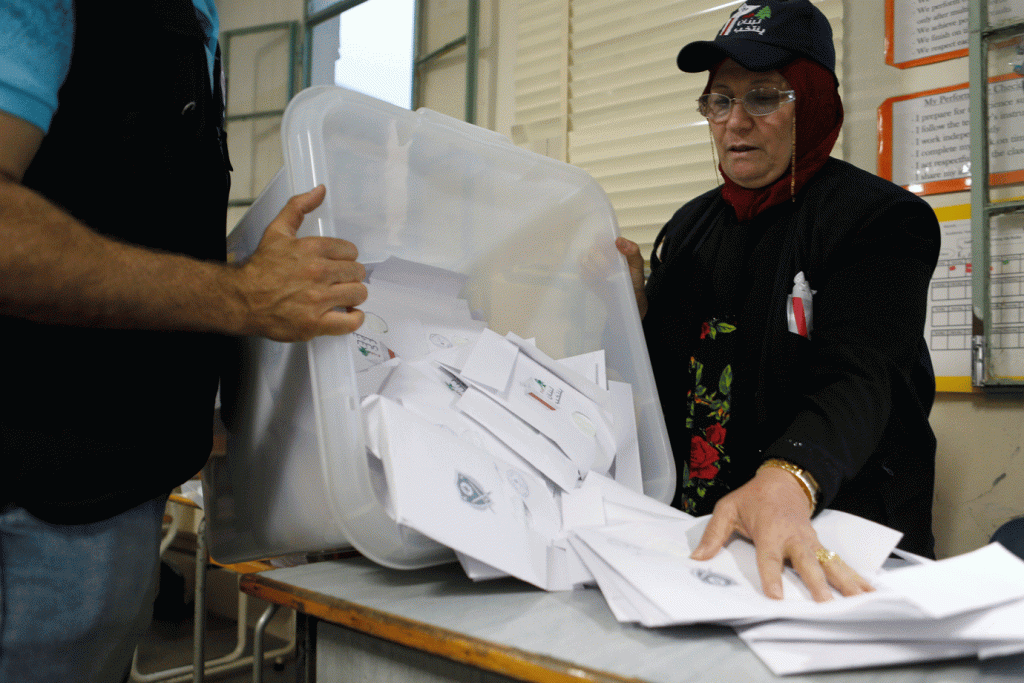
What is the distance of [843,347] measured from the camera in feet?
2.74

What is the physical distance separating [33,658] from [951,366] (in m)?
1.75

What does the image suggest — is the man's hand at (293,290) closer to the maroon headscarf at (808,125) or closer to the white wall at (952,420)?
the maroon headscarf at (808,125)

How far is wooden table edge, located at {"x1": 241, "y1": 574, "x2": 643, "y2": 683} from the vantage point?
1.50 ft

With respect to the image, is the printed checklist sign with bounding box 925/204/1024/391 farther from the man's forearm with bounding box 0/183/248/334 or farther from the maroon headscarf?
the man's forearm with bounding box 0/183/248/334

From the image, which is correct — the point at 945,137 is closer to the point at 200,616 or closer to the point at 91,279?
the point at 91,279

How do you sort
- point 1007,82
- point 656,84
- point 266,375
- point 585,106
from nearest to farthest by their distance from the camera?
point 266,375, point 1007,82, point 656,84, point 585,106

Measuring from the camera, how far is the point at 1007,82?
1471 millimetres

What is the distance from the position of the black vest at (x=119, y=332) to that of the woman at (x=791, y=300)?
0.64 m

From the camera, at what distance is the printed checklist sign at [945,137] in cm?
147

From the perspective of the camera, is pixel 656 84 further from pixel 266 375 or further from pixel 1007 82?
pixel 266 375

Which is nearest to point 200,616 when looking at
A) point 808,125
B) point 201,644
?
point 201,644

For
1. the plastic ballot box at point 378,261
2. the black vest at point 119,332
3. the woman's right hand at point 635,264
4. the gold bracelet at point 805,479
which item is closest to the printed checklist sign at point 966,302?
the woman's right hand at point 635,264

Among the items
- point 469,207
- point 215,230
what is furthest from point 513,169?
point 215,230

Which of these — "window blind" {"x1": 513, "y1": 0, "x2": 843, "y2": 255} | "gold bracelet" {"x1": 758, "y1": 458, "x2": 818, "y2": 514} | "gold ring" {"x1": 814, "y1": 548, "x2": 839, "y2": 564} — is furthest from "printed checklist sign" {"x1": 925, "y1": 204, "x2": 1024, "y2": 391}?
"gold ring" {"x1": 814, "y1": 548, "x2": 839, "y2": 564}
